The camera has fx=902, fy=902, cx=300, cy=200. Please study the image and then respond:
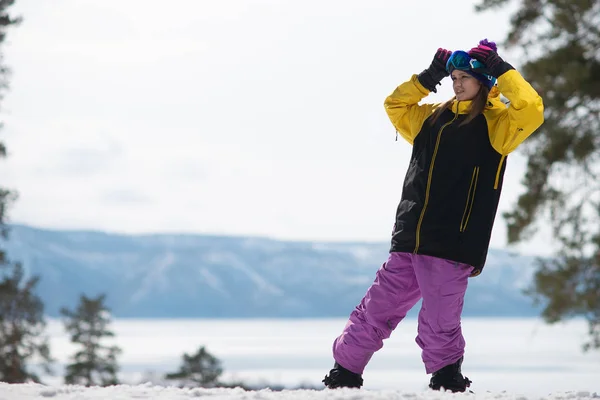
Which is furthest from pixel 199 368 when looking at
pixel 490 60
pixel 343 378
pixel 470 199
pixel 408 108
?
pixel 490 60

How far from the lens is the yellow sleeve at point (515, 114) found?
433 cm

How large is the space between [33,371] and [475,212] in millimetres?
21608

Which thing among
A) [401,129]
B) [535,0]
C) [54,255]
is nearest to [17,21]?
[535,0]

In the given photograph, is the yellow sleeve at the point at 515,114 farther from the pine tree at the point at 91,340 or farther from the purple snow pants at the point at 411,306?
the pine tree at the point at 91,340

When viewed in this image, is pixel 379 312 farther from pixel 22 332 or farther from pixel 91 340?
pixel 91 340

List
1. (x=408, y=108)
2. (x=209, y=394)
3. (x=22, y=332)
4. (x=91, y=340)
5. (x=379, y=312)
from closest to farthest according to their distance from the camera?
1. (x=209, y=394)
2. (x=379, y=312)
3. (x=408, y=108)
4. (x=22, y=332)
5. (x=91, y=340)

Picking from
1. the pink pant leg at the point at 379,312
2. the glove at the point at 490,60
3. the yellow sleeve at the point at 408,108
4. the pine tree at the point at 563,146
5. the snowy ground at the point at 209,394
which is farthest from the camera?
the pine tree at the point at 563,146

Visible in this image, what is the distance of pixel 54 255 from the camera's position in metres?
160

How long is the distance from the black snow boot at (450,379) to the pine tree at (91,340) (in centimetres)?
2420

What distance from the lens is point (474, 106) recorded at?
14.8 ft

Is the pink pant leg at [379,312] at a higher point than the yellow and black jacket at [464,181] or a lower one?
lower

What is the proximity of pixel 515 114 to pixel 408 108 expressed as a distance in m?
0.65

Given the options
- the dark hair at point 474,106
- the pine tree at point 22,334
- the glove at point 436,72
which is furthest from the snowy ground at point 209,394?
the pine tree at point 22,334

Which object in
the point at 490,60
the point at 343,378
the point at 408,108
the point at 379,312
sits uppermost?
the point at 490,60
